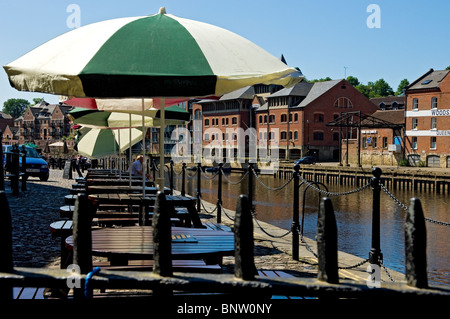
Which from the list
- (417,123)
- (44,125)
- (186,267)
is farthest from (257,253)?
(44,125)

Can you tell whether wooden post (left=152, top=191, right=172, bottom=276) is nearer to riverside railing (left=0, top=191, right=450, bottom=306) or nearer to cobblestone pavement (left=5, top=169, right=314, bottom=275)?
riverside railing (left=0, top=191, right=450, bottom=306)

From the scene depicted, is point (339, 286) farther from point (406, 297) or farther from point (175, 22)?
point (175, 22)

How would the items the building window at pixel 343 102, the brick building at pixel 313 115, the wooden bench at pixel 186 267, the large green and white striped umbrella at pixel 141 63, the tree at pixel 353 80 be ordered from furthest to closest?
the tree at pixel 353 80, the building window at pixel 343 102, the brick building at pixel 313 115, the large green and white striped umbrella at pixel 141 63, the wooden bench at pixel 186 267

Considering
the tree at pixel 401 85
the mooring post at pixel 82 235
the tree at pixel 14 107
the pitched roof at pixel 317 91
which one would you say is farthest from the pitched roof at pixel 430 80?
the tree at pixel 14 107

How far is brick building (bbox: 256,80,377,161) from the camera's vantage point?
77438 millimetres

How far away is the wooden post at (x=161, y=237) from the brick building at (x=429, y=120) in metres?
58.5

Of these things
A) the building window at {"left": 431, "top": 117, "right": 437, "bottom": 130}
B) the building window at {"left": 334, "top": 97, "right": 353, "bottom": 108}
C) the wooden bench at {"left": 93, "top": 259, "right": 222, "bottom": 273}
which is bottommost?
the wooden bench at {"left": 93, "top": 259, "right": 222, "bottom": 273}

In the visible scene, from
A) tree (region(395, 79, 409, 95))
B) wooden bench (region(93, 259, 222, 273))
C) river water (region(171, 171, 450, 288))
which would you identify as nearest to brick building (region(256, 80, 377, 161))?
river water (region(171, 171, 450, 288))

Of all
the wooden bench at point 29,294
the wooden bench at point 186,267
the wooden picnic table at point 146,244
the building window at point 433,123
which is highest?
the building window at point 433,123

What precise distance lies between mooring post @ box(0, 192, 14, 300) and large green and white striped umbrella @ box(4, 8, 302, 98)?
162 centimetres

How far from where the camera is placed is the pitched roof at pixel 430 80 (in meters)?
59.5

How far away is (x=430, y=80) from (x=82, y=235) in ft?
209

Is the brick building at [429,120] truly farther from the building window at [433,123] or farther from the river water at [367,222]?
the river water at [367,222]

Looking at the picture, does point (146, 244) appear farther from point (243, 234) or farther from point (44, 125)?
point (44, 125)
